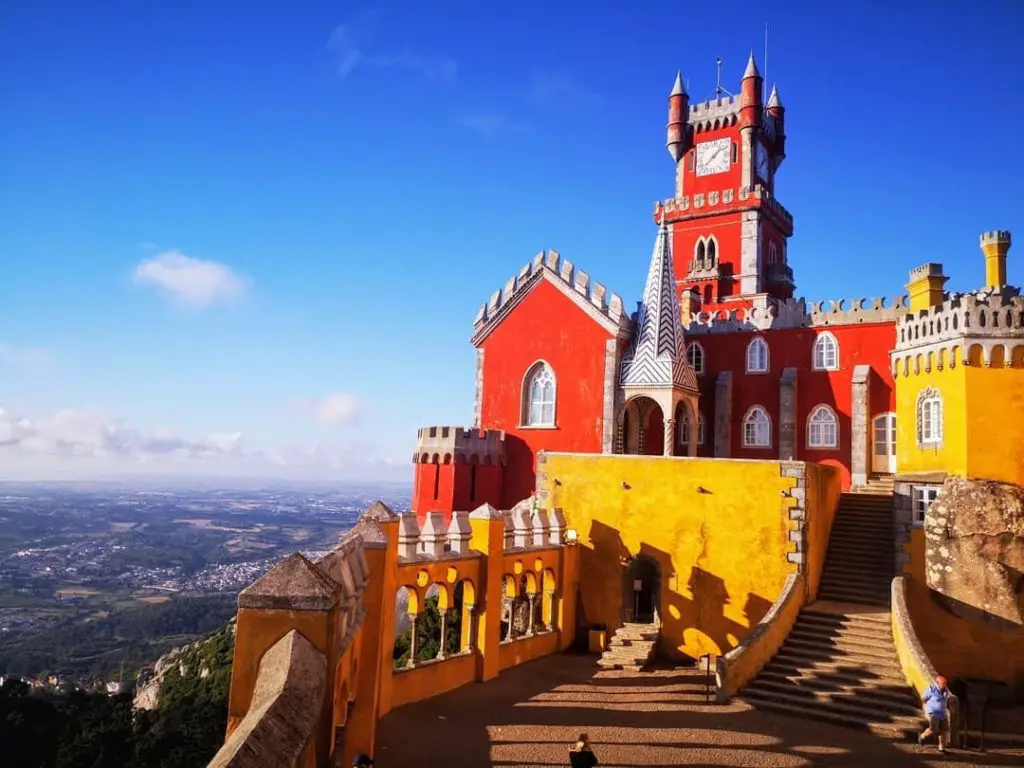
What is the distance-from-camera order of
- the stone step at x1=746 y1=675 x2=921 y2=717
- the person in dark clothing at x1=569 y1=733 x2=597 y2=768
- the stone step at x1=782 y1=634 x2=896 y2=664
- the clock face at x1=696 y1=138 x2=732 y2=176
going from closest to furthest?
the person in dark clothing at x1=569 y1=733 x2=597 y2=768 → the stone step at x1=746 y1=675 x2=921 y2=717 → the stone step at x1=782 y1=634 x2=896 y2=664 → the clock face at x1=696 y1=138 x2=732 y2=176

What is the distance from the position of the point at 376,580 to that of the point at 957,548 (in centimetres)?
1385

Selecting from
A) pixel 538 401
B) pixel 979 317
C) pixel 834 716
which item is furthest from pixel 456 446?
pixel 979 317

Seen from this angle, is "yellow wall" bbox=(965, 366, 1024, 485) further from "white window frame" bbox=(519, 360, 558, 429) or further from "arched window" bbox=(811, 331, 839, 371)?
"white window frame" bbox=(519, 360, 558, 429)

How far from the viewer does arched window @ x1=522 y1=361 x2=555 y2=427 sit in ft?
88.2

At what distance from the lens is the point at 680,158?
38.8 m

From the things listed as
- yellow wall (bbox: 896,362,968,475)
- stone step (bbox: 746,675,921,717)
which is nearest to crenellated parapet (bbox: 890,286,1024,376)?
yellow wall (bbox: 896,362,968,475)

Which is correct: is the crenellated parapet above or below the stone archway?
above

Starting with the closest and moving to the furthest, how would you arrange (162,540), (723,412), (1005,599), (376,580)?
(376,580) → (1005,599) → (723,412) → (162,540)

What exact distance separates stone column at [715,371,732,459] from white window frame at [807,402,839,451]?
2692 millimetres

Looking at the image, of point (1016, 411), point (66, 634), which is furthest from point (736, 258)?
point (66, 634)

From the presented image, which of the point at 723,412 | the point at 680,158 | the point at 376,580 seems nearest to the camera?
the point at 376,580

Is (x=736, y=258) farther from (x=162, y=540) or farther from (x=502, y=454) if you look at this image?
(x=162, y=540)

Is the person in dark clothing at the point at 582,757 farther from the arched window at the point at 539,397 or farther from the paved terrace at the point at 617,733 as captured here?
the arched window at the point at 539,397

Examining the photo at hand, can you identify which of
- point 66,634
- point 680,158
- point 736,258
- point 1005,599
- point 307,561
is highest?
point 680,158
